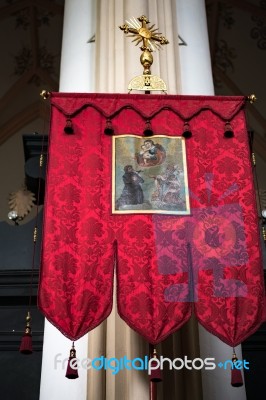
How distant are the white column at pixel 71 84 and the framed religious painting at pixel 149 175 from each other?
825 mm

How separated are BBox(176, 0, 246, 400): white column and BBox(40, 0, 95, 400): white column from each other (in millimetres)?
660

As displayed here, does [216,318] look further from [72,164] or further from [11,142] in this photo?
[11,142]

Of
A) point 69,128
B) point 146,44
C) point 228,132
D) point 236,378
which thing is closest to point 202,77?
point 146,44

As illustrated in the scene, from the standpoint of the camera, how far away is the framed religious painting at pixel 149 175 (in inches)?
133

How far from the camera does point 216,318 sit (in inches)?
121

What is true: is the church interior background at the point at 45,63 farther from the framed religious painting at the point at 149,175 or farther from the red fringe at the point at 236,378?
the red fringe at the point at 236,378

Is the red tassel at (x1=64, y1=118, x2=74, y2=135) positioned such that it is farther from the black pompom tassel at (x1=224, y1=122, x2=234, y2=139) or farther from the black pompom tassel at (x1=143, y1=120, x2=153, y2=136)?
the black pompom tassel at (x1=224, y1=122, x2=234, y2=139)

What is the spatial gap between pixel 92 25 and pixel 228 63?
4.37 metres

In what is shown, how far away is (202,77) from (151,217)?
70.5 inches

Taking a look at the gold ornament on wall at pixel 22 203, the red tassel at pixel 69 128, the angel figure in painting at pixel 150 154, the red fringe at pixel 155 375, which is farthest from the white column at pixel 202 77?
the gold ornament on wall at pixel 22 203

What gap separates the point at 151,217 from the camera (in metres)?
3.33

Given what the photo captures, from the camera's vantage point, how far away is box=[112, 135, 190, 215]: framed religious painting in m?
3.37

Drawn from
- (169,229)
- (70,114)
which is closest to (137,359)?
(169,229)

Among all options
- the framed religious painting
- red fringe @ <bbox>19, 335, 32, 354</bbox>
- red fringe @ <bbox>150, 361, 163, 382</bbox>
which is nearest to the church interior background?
the framed religious painting
